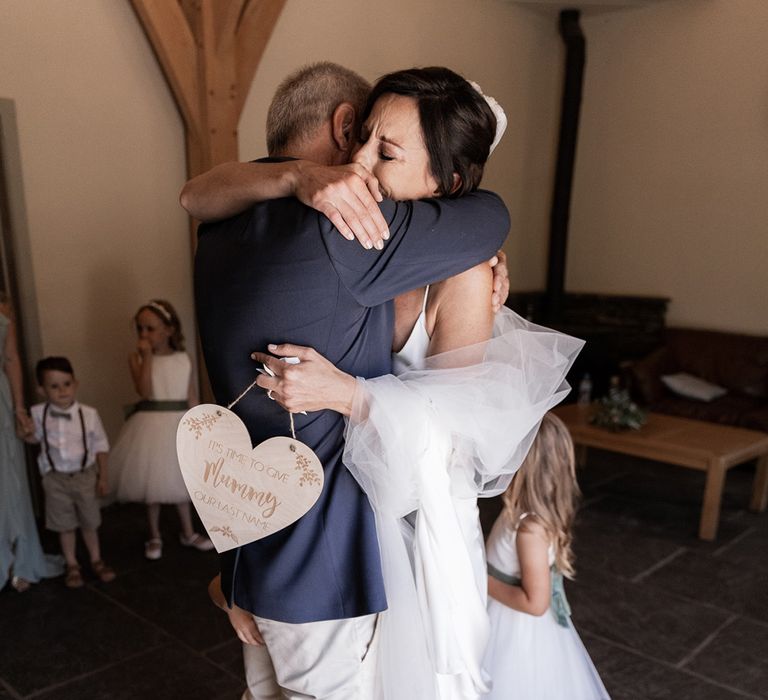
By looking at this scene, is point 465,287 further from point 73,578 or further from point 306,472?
point 73,578

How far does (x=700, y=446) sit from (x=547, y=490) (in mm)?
2418

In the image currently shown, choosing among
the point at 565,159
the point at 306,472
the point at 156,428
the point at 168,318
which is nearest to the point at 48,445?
the point at 156,428

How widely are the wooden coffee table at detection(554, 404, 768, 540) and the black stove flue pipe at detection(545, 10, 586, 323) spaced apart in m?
2.38

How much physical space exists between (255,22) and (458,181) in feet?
11.7

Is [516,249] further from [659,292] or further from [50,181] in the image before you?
[50,181]

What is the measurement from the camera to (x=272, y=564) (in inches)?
45.3

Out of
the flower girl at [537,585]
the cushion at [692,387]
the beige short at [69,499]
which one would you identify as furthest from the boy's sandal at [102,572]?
the cushion at [692,387]

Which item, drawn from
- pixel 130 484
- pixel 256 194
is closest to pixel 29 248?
pixel 130 484

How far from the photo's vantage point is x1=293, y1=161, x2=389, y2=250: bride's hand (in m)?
0.96

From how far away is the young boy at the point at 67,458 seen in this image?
3217 millimetres

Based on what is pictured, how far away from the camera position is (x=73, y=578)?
324 cm

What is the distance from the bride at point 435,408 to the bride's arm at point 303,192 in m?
0.14

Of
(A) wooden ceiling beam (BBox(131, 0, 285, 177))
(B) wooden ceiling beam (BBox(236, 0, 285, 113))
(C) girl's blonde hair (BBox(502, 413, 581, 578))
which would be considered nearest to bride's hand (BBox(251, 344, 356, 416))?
(C) girl's blonde hair (BBox(502, 413, 581, 578))

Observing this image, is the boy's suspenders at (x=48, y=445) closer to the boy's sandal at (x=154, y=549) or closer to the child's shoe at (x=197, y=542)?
the boy's sandal at (x=154, y=549)
